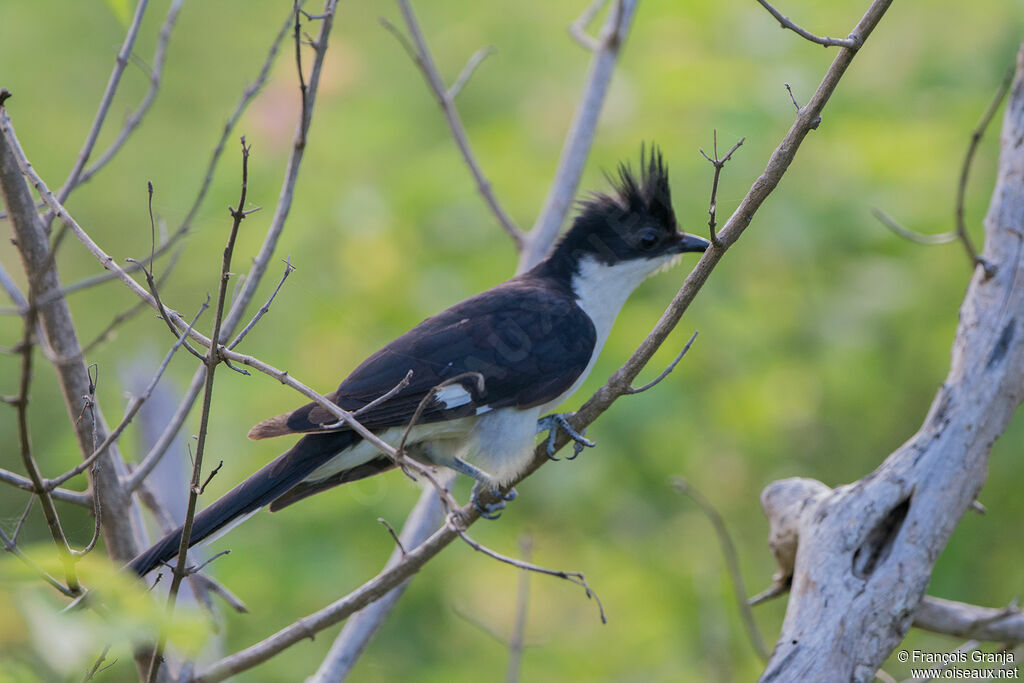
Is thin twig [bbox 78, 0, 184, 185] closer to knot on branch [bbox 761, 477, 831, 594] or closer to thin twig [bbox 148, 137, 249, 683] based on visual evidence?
thin twig [bbox 148, 137, 249, 683]

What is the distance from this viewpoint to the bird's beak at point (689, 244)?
3.83 meters

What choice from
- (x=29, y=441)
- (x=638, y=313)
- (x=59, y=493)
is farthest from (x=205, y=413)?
(x=638, y=313)

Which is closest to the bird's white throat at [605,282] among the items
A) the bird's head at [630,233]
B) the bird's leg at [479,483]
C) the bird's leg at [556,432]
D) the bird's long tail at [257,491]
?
the bird's head at [630,233]

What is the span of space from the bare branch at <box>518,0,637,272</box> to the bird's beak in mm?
499

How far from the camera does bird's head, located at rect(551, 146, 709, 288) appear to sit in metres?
3.84

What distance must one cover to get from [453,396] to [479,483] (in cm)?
38

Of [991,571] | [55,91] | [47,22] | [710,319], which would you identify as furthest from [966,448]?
[47,22]

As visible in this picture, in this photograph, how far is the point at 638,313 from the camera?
4711mm

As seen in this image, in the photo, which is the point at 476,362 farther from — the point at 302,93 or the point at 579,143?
the point at 579,143

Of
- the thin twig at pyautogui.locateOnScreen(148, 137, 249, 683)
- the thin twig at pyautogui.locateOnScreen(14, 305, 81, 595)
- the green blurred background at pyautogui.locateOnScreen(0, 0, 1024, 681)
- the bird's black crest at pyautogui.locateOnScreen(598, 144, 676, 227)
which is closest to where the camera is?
the thin twig at pyautogui.locateOnScreen(14, 305, 81, 595)

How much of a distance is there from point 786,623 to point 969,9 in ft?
12.0

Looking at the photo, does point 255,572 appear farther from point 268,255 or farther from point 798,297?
point 798,297

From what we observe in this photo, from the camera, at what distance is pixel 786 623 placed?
2.80m

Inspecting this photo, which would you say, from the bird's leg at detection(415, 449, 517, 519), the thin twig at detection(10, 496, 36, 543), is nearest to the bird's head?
the bird's leg at detection(415, 449, 517, 519)
